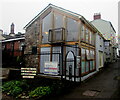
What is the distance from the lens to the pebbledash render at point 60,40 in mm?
9383

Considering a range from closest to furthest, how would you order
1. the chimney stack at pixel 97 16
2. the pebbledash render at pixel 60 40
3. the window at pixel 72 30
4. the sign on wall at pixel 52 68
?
the sign on wall at pixel 52 68 → the pebbledash render at pixel 60 40 → the window at pixel 72 30 → the chimney stack at pixel 97 16

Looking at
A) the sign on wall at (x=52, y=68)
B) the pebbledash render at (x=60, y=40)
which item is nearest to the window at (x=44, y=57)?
the pebbledash render at (x=60, y=40)

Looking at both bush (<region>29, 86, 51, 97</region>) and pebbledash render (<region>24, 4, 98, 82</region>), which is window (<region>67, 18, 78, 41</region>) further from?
bush (<region>29, 86, 51, 97</region>)

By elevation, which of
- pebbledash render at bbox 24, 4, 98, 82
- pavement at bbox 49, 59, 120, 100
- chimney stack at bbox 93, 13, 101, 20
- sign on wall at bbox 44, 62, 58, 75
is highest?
chimney stack at bbox 93, 13, 101, 20

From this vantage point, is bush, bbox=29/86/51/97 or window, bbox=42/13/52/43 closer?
bush, bbox=29/86/51/97

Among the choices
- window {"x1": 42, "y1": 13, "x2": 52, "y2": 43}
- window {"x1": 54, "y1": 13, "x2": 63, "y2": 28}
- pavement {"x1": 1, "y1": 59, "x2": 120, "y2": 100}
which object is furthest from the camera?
window {"x1": 42, "y1": 13, "x2": 52, "y2": 43}

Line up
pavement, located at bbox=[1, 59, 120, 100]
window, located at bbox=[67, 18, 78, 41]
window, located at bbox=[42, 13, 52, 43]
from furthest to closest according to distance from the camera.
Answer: window, located at bbox=[42, 13, 52, 43], window, located at bbox=[67, 18, 78, 41], pavement, located at bbox=[1, 59, 120, 100]

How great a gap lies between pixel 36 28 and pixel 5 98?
8.42 metres

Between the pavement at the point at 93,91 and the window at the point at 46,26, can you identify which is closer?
the pavement at the point at 93,91

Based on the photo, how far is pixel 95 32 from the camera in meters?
13.9

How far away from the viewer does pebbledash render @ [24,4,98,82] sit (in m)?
9.38

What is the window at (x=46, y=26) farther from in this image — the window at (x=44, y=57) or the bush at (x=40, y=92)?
the bush at (x=40, y=92)

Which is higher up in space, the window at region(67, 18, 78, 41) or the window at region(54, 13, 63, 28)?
the window at region(54, 13, 63, 28)

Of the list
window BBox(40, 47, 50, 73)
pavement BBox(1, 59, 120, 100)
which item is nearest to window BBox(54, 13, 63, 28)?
window BBox(40, 47, 50, 73)
